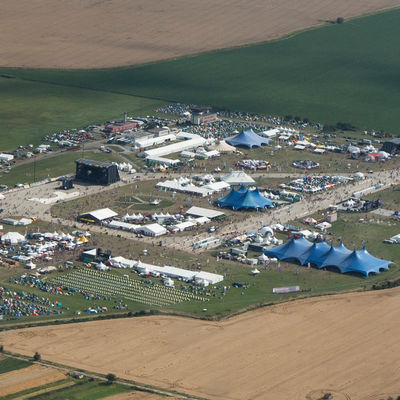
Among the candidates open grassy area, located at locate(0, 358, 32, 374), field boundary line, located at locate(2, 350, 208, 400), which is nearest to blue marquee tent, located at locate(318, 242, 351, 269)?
field boundary line, located at locate(2, 350, 208, 400)

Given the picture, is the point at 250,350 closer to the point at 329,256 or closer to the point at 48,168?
the point at 329,256

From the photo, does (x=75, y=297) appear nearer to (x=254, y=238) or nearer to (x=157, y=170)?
(x=254, y=238)

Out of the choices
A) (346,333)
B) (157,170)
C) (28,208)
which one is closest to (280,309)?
(346,333)

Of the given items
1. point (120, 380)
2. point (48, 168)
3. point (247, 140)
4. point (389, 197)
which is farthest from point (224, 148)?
point (120, 380)

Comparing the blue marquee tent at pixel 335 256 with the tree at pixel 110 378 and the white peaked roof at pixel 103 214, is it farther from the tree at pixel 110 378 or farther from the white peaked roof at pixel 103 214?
the tree at pixel 110 378

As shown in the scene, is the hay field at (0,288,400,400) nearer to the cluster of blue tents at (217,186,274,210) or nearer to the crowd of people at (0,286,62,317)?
the crowd of people at (0,286,62,317)
